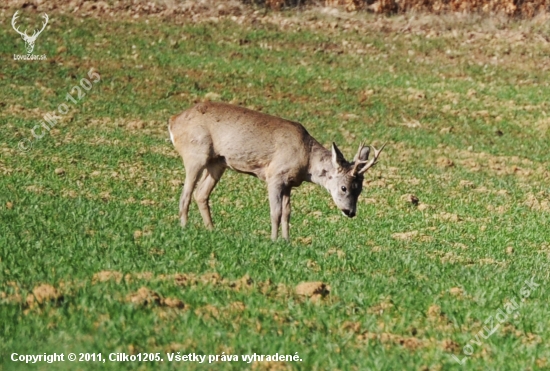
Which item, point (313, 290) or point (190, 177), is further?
point (190, 177)

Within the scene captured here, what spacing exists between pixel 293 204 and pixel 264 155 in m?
2.87

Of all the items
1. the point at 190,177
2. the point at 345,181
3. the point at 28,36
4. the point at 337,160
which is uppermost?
the point at 337,160

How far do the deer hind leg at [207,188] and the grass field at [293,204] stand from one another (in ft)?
1.02

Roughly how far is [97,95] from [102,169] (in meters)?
6.42

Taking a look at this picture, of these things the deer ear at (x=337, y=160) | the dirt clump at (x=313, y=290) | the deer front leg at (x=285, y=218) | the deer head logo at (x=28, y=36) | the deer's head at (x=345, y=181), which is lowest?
the deer head logo at (x=28, y=36)

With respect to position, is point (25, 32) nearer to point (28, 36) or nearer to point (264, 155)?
point (28, 36)

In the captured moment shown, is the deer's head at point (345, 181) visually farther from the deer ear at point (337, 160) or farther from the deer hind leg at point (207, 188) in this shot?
the deer hind leg at point (207, 188)

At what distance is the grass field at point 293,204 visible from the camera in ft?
25.6

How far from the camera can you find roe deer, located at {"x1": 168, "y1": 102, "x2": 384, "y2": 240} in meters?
12.9

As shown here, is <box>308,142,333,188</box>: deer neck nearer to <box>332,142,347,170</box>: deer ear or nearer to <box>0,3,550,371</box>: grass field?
<box>332,142,347,170</box>: deer ear

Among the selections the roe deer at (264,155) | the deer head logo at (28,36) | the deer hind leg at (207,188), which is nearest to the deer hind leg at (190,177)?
the roe deer at (264,155)

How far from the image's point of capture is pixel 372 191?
16969mm

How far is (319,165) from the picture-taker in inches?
518

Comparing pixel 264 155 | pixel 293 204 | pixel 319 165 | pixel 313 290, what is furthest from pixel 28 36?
pixel 313 290
